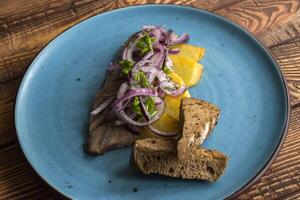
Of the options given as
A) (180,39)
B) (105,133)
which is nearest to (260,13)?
(180,39)

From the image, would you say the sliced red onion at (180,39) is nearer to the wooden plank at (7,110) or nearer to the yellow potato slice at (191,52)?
the yellow potato slice at (191,52)

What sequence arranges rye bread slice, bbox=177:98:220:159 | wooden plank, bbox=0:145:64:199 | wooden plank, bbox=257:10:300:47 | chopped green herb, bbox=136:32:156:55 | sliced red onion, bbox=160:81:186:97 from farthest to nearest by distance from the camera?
wooden plank, bbox=257:10:300:47
chopped green herb, bbox=136:32:156:55
sliced red onion, bbox=160:81:186:97
wooden plank, bbox=0:145:64:199
rye bread slice, bbox=177:98:220:159

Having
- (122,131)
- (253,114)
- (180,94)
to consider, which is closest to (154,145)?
(122,131)

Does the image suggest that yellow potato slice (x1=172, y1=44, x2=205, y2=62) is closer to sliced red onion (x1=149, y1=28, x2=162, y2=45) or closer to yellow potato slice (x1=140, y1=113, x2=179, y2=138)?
sliced red onion (x1=149, y1=28, x2=162, y2=45)

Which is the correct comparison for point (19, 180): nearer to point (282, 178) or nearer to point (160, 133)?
point (160, 133)

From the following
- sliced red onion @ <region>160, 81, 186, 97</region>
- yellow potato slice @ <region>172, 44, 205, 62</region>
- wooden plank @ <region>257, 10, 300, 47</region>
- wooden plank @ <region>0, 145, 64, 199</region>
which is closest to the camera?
wooden plank @ <region>0, 145, 64, 199</region>

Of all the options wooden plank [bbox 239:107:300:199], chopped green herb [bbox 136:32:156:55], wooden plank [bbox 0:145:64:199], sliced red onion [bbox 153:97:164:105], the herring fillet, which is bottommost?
wooden plank [bbox 0:145:64:199]

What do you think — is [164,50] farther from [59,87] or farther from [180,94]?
[59,87]

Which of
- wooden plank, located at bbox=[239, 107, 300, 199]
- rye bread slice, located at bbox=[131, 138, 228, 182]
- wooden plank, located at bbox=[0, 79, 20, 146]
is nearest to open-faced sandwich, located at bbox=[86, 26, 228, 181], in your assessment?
rye bread slice, located at bbox=[131, 138, 228, 182]
